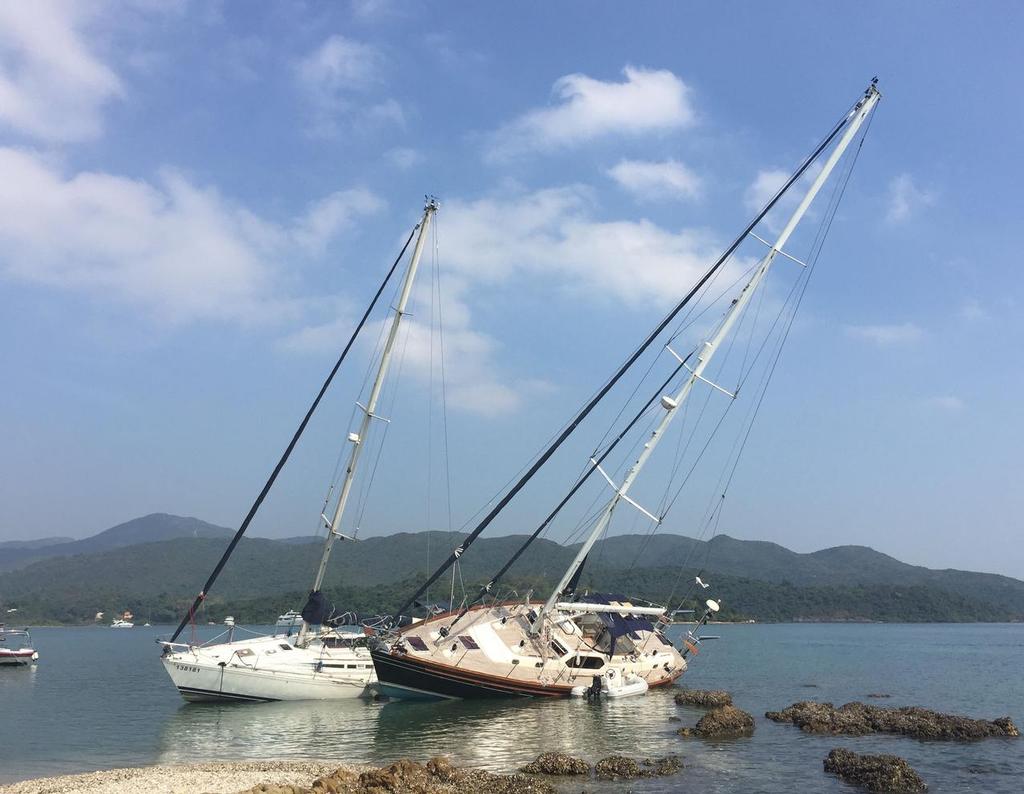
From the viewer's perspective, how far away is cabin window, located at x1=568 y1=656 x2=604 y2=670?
1523 inches

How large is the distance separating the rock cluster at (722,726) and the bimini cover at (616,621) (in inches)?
350

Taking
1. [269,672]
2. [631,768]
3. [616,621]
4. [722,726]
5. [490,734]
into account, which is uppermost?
[616,621]

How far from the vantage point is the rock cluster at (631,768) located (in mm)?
22938

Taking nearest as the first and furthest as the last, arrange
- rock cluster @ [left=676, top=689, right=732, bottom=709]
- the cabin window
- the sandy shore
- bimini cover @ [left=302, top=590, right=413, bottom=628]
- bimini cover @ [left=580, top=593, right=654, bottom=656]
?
the sandy shore < rock cluster @ [left=676, top=689, right=732, bottom=709] < the cabin window < bimini cover @ [left=302, top=590, right=413, bottom=628] < bimini cover @ [left=580, top=593, right=654, bottom=656]

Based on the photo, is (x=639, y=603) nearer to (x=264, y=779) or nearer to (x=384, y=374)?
(x=384, y=374)

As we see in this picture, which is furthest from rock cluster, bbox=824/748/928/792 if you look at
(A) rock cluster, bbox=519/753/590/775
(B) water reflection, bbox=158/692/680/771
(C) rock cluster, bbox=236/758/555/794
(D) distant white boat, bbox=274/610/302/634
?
(D) distant white boat, bbox=274/610/302/634

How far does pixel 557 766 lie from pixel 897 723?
15309 millimetres

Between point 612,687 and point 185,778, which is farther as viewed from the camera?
point 612,687

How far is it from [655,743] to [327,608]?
18.4m

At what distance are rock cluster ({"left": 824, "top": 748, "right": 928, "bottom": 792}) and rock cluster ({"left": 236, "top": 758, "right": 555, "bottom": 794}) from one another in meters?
8.76

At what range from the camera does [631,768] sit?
76.0 feet

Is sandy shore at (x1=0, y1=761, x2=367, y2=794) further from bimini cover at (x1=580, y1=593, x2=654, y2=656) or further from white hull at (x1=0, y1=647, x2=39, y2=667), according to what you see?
white hull at (x1=0, y1=647, x2=39, y2=667)

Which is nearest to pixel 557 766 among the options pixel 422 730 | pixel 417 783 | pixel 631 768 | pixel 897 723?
pixel 631 768

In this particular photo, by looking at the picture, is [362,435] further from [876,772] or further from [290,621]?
[290,621]
